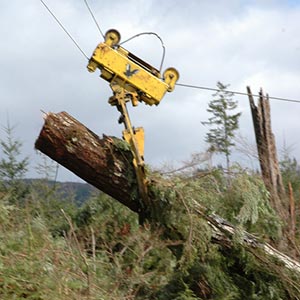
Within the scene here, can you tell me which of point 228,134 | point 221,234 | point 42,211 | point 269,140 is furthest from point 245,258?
point 228,134

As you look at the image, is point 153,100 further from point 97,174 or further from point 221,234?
point 221,234

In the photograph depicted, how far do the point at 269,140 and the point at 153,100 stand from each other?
3.69 metres

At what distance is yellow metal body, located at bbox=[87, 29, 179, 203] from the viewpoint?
7445mm

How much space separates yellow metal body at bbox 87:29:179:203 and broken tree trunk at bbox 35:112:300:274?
4.6 inches

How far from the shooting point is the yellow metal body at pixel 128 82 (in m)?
7.45

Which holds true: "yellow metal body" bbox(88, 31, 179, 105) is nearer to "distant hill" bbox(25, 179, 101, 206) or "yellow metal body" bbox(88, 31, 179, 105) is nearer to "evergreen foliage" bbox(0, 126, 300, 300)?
"evergreen foliage" bbox(0, 126, 300, 300)

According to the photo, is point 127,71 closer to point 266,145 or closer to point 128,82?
point 128,82

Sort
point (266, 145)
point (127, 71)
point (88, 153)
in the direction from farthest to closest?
point (266, 145)
point (127, 71)
point (88, 153)

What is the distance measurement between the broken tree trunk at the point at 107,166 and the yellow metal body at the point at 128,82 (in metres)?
0.12

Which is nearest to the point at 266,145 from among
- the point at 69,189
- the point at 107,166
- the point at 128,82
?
the point at 69,189

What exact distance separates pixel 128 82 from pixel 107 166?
0.86m

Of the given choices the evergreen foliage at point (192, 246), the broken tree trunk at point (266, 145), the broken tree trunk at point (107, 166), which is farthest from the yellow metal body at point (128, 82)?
the broken tree trunk at point (266, 145)

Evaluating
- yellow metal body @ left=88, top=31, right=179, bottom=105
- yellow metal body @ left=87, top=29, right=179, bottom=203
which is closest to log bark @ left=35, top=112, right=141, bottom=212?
yellow metal body @ left=87, top=29, right=179, bottom=203

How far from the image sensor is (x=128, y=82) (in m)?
7.54
